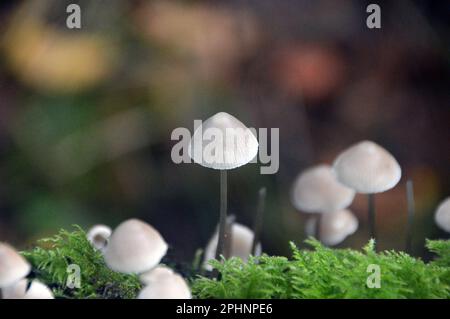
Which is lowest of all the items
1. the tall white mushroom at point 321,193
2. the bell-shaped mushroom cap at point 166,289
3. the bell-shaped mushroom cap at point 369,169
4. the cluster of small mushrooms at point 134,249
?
the bell-shaped mushroom cap at point 166,289

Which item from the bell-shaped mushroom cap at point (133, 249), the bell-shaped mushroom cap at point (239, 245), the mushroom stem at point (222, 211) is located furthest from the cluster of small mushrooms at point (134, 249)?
the bell-shaped mushroom cap at point (239, 245)

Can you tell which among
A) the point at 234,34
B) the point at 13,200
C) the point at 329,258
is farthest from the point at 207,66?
the point at 329,258

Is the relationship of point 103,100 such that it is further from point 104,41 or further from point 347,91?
point 347,91

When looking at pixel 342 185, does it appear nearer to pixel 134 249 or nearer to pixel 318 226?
pixel 318 226

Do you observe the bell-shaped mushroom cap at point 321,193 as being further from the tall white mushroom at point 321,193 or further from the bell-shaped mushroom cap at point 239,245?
the bell-shaped mushroom cap at point 239,245

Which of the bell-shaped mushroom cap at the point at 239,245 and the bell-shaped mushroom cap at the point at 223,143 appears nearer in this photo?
the bell-shaped mushroom cap at the point at 223,143
